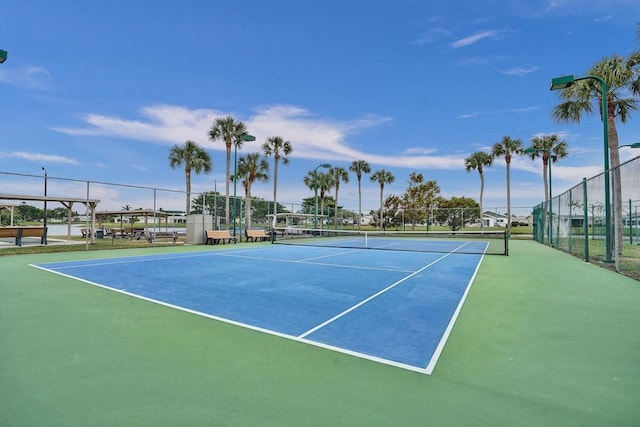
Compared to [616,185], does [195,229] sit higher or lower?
lower

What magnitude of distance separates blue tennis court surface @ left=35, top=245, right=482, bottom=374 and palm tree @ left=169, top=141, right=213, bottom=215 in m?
25.7

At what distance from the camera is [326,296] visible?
6.06 m

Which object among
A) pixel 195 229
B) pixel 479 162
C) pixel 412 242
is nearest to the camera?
pixel 195 229

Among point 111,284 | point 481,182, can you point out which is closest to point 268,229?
point 111,284

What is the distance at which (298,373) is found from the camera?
3.01 metres

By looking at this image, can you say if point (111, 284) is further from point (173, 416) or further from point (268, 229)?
point (268, 229)

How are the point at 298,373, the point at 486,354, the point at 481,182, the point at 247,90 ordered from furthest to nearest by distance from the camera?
the point at 481,182 → the point at 247,90 → the point at 486,354 → the point at 298,373

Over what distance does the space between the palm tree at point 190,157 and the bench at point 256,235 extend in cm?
1478

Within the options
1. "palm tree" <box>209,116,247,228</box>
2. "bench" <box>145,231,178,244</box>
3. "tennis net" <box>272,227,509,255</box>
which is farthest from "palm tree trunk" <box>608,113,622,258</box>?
"palm tree" <box>209,116,247,228</box>

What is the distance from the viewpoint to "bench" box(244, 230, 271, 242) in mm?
22547

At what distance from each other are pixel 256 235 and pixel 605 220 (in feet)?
59.9

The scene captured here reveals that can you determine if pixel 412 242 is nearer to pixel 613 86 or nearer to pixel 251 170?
pixel 613 86

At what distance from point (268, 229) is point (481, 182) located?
97.1 feet

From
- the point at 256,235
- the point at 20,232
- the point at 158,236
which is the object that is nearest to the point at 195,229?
the point at 256,235
